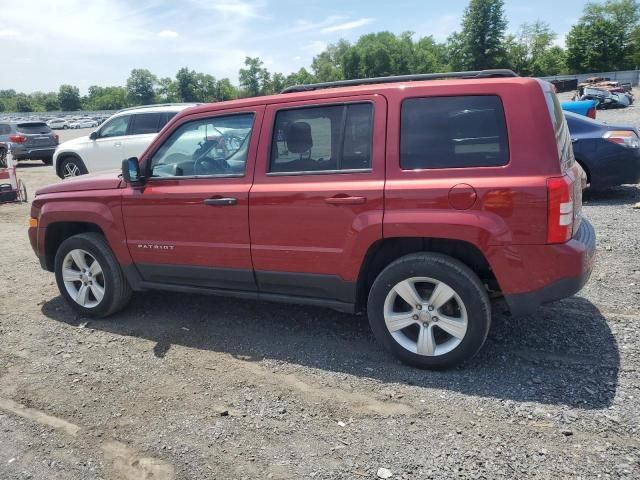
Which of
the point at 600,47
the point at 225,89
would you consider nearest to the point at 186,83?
the point at 225,89

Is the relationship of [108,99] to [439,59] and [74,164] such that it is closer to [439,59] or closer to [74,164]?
[439,59]

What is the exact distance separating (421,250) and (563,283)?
35.5 inches

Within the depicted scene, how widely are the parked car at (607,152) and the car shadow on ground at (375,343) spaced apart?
13.6 feet

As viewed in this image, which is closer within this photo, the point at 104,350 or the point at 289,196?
the point at 289,196

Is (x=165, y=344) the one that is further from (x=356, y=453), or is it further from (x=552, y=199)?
(x=552, y=199)

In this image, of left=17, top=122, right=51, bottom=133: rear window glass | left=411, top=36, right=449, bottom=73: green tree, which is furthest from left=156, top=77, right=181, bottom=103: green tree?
left=17, top=122, right=51, bottom=133: rear window glass

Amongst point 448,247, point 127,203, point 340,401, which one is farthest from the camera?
point 127,203

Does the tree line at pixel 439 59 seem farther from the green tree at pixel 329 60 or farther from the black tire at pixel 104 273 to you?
the black tire at pixel 104 273

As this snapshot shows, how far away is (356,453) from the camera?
2.73 meters

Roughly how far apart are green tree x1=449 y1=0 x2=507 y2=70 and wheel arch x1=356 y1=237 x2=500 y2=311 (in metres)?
89.8

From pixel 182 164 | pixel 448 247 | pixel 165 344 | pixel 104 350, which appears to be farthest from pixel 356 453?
pixel 182 164

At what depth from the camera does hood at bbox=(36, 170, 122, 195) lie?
4.51 m

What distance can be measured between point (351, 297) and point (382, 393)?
2.31 feet

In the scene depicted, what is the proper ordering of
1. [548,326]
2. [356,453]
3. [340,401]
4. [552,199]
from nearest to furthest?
1. [356,453]
2. [552,199]
3. [340,401]
4. [548,326]
